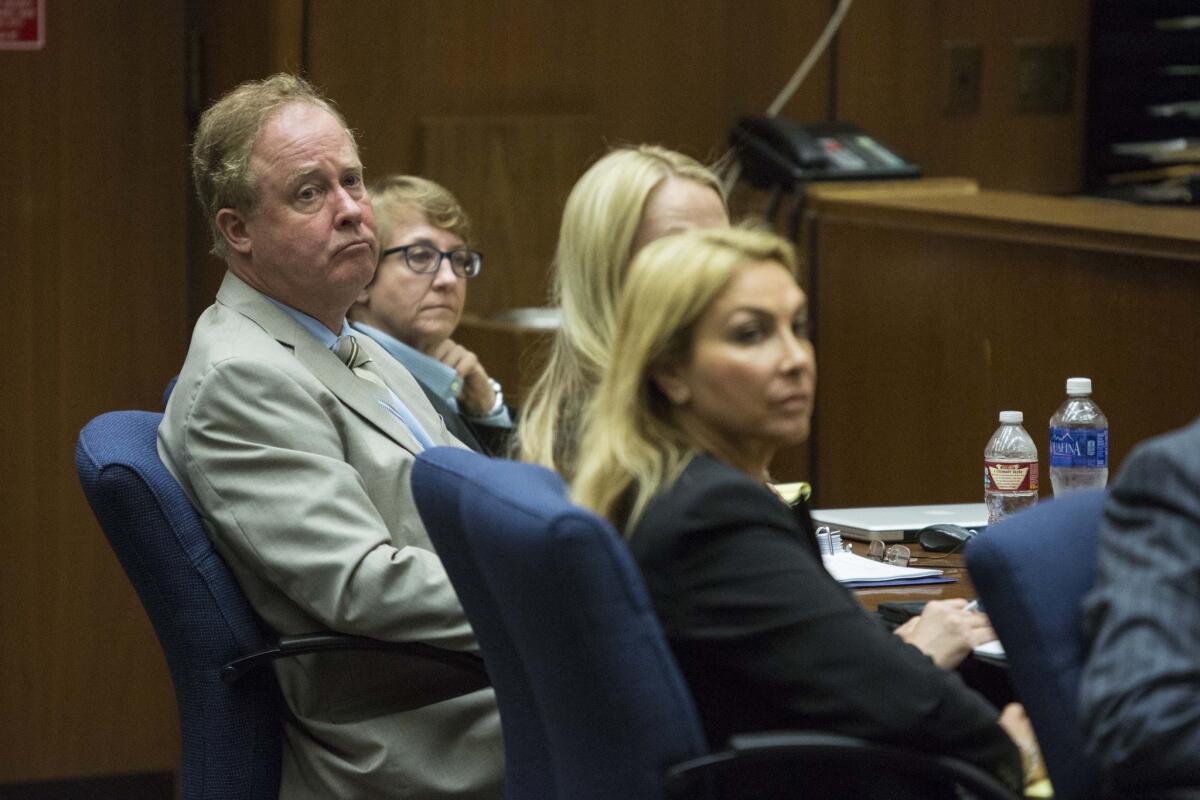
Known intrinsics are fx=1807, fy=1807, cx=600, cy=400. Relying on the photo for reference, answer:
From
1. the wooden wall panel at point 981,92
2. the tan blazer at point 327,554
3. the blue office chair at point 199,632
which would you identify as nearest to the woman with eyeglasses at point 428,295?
the tan blazer at point 327,554

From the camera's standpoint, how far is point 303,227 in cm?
249

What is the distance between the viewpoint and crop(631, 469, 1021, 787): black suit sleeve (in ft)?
5.43

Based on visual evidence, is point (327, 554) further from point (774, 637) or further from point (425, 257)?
point (425, 257)

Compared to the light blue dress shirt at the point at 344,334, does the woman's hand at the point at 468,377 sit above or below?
below

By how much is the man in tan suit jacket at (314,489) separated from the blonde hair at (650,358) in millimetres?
519

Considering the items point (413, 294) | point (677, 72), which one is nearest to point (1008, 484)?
point (413, 294)

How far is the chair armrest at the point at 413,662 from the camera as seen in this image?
2.21m

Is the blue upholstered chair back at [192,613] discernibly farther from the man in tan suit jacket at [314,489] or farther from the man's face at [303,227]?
the man's face at [303,227]

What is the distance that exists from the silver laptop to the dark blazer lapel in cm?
63

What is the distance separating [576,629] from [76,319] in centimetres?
254

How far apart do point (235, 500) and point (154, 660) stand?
6.28 feet

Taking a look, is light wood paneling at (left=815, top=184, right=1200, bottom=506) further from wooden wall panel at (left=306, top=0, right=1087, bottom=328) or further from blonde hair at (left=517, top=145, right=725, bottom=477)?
blonde hair at (left=517, top=145, right=725, bottom=477)

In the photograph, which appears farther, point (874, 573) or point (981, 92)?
point (981, 92)

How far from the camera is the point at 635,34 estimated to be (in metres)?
4.30
